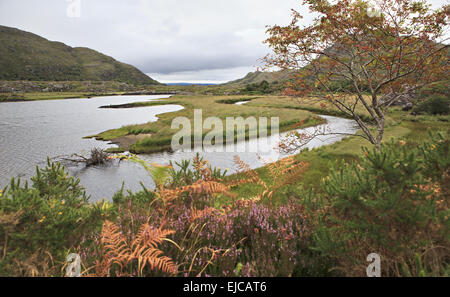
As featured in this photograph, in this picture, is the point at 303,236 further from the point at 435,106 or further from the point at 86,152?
the point at 435,106

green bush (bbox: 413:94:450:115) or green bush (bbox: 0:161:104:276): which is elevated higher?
green bush (bbox: 413:94:450:115)

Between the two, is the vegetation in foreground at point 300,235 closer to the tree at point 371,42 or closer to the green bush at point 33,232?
the green bush at point 33,232

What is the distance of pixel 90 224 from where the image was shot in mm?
3508

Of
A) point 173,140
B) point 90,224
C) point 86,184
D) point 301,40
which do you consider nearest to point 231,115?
point 173,140

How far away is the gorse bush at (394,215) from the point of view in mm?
2061

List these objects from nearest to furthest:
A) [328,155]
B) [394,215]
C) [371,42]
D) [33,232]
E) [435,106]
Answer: [394,215] < [33,232] < [371,42] < [328,155] < [435,106]

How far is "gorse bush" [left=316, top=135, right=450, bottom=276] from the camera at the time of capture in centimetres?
206

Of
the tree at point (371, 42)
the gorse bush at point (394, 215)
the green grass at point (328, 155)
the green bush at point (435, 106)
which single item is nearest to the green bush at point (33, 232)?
the gorse bush at point (394, 215)

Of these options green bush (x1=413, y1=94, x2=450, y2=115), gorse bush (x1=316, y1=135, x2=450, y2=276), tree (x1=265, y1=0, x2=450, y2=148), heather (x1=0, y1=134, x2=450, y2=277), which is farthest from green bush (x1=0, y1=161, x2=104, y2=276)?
green bush (x1=413, y1=94, x2=450, y2=115)

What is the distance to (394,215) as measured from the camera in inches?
83.4

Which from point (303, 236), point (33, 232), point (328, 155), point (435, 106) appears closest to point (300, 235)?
point (303, 236)

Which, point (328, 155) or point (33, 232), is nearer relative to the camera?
point (33, 232)

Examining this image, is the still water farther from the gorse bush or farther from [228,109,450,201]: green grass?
the gorse bush

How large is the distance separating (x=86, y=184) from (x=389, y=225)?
18054 millimetres
